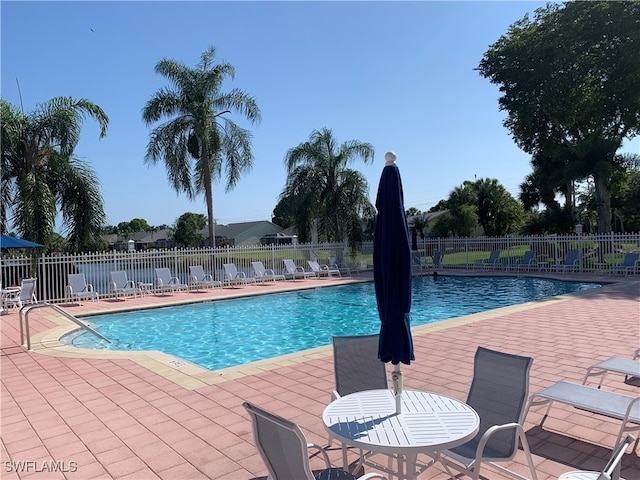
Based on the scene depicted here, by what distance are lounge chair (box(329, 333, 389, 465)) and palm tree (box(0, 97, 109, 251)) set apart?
43.0 ft

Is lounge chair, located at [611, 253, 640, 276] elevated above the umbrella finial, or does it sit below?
below

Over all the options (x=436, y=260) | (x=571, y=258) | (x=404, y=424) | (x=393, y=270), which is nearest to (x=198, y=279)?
(x=436, y=260)

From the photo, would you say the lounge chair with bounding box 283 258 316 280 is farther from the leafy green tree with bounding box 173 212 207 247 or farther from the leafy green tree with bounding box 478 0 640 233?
the leafy green tree with bounding box 173 212 207 247

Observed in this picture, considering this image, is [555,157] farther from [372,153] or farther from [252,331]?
[252,331]

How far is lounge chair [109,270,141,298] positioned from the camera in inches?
561

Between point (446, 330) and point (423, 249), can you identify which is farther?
point (423, 249)

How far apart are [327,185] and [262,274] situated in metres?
7.30

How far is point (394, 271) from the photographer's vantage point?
2.96 meters

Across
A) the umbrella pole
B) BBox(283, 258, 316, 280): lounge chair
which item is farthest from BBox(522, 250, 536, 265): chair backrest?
the umbrella pole

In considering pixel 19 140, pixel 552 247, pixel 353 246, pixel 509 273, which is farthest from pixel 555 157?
pixel 19 140

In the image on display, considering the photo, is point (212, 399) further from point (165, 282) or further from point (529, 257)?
point (529, 257)

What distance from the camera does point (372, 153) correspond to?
2384cm

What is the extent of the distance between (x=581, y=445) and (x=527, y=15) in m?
29.9

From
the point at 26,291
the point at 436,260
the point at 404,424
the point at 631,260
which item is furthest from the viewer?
the point at 436,260
